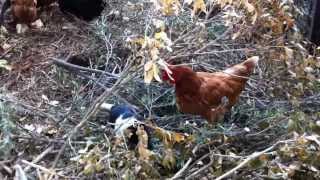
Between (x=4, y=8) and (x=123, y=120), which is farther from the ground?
(x=4, y=8)

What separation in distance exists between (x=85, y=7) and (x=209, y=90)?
164 centimetres

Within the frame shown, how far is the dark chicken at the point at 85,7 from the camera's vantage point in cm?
411

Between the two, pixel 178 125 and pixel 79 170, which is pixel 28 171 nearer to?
pixel 79 170

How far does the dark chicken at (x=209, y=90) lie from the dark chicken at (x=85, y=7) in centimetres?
153

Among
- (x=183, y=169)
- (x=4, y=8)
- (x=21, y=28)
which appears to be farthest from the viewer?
(x=21, y=28)

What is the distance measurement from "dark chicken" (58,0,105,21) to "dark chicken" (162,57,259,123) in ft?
5.01

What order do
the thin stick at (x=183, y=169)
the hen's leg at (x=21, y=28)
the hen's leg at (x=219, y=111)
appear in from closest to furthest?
the thin stick at (x=183, y=169) < the hen's leg at (x=219, y=111) < the hen's leg at (x=21, y=28)

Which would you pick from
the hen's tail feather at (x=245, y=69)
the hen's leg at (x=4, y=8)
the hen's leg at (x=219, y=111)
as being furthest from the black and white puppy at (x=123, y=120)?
the hen's leg at (x=4, y=8)

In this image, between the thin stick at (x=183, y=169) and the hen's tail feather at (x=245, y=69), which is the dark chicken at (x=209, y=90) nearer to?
the hen's tail feather at (x=245, y=69)

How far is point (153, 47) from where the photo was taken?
216 centimetres

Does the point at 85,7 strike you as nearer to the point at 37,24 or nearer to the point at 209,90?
the point at 37,24

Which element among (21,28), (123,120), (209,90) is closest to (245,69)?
(209,90)

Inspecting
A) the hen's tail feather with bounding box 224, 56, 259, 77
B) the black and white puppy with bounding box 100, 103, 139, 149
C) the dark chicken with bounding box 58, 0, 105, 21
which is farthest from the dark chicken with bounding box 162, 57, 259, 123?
the dark chicken with bounding box 58, 0, 105, 21

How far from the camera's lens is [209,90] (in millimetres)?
2834
